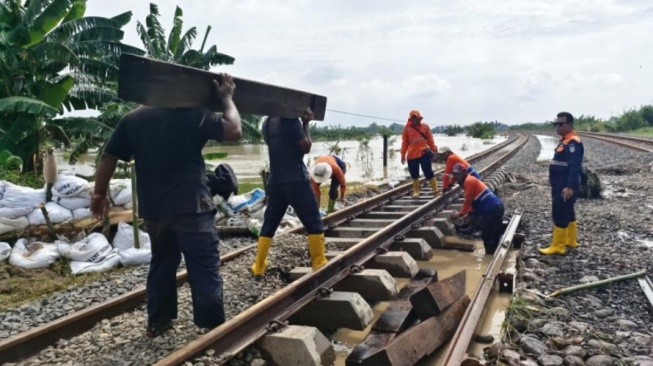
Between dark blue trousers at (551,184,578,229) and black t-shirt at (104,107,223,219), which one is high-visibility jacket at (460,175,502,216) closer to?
dark blue trousers at (551,184,578,229)

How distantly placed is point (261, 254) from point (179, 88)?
2150 millimetres

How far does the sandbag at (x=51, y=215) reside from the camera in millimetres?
6827

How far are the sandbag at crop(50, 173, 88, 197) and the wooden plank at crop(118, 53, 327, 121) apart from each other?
4251mm

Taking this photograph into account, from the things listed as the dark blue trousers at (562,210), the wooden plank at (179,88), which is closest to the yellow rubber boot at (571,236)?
the dark blue trousers at (562,210)

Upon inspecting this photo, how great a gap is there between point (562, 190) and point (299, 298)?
3819mm

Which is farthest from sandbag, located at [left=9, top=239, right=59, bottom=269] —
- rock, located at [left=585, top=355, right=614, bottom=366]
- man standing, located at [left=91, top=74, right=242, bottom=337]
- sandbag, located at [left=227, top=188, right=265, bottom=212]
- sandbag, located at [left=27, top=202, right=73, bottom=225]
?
rock, located at [left=585, top=355, right=614, bottom=366]

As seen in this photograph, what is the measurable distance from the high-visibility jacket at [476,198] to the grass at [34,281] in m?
4.29

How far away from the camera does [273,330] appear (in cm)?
344

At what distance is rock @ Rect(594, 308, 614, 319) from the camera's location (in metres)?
4.07

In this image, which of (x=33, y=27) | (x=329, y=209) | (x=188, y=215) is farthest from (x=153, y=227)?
(x=33, y=27)

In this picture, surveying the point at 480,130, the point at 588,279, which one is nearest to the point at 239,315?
the point at 588,279

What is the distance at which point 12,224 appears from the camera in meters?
6.61

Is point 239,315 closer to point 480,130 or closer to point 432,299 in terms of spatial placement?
point 432,299

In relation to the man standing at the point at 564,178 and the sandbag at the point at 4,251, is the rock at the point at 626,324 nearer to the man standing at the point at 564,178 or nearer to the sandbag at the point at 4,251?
the man standing at the point at 564,178
